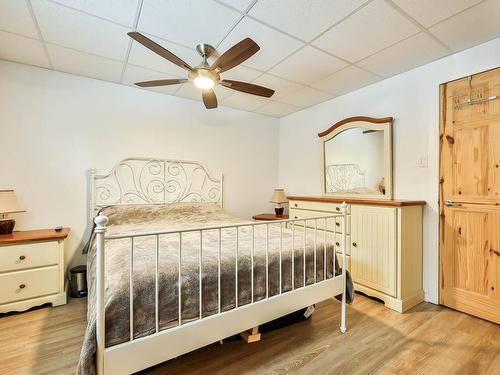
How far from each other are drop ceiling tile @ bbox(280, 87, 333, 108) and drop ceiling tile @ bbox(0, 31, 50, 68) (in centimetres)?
280

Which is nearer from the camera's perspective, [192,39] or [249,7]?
[249,7]

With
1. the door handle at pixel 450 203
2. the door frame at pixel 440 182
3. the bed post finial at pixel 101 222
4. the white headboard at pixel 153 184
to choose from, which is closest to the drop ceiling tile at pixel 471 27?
the door frame at pixel 440 182

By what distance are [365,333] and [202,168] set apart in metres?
2.79

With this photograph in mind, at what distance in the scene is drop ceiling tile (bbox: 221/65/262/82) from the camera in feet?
8.96

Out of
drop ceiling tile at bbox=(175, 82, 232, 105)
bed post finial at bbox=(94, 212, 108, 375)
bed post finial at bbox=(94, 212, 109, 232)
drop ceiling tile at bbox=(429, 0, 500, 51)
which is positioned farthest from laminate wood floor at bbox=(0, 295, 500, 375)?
drop ceiling tile at bbox=(175, 82, 232, 105)

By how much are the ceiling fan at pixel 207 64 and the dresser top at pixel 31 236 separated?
1713 millimetres

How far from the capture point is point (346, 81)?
3.02m

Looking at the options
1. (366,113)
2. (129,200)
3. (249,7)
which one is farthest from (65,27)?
(366,113)

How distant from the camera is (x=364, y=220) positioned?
8.83 ft

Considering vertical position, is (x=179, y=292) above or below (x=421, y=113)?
below

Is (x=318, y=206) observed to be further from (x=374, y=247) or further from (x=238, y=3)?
(x=238, y=3)

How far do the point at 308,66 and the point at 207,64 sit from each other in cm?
113

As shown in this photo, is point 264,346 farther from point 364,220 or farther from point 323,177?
point 323,177

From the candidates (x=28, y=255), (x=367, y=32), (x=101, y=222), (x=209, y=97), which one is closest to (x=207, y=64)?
(x=209, y=97)
